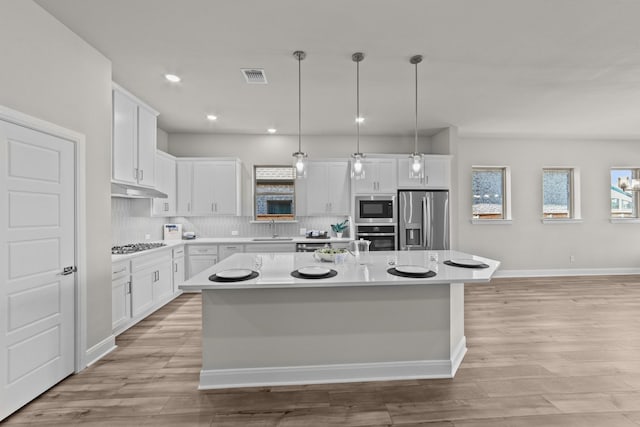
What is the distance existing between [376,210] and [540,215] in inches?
140

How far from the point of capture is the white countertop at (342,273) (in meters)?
1.99

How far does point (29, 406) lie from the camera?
2020mm

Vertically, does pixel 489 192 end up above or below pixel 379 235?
above

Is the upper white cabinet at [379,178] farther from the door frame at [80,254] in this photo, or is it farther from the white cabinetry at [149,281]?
the door frame at [80,254]

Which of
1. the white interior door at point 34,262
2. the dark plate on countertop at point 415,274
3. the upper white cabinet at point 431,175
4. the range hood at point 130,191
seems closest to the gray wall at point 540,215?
the upper white cabinet at point 431,175

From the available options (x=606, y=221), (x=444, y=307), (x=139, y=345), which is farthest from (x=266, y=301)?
(x=606, y=221)

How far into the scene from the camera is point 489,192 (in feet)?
19.6

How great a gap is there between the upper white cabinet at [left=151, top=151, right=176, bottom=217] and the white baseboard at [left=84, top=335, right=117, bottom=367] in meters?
2.13

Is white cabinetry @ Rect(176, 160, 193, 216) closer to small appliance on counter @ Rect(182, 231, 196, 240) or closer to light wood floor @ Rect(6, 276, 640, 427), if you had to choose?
small appliance on counter @ Rect(182, 231, 196, 240)

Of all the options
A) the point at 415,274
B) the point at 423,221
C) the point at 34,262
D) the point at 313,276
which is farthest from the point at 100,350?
the point at 423,221

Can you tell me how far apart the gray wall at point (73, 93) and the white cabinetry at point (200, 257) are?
1926mm

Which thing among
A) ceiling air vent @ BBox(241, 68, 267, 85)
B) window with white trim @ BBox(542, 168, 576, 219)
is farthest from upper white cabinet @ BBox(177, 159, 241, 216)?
window with white trim @ BBox(542, 168, 576, 219)

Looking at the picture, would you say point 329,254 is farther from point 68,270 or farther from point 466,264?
point 68,270

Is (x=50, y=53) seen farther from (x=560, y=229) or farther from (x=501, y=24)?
(x=560, y=229)
